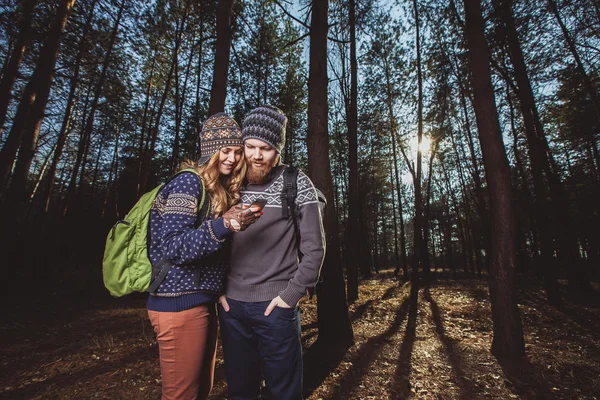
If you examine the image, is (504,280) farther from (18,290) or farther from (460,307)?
(18,290)

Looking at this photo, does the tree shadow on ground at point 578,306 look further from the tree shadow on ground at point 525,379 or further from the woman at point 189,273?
the woman at point 189,273

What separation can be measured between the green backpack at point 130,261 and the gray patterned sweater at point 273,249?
43cm

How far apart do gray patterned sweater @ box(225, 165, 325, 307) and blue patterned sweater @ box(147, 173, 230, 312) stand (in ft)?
0.46

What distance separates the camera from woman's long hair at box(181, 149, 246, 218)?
1.78m

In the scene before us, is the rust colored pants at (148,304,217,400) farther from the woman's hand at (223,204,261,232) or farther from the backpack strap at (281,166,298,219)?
the backpack strap at (281,166,298,219)

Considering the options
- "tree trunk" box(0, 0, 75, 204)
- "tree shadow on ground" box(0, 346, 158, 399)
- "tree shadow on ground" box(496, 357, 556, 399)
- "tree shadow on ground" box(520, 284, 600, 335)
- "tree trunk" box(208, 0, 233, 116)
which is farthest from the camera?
"tree trunk" box(0, 0, 75, 204)

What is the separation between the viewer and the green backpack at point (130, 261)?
1670 millimetres

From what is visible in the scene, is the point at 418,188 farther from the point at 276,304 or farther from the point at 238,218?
the point at 238,218

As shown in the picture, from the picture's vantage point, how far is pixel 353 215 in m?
10.2

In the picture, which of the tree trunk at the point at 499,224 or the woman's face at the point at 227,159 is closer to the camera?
the woman's face at the point at 227,159

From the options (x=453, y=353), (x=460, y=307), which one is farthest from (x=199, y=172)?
(x=460, y=307)

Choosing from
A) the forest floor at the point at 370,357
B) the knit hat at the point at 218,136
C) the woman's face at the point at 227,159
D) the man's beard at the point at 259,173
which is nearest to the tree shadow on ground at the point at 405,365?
the forest floor at the point at 370,357

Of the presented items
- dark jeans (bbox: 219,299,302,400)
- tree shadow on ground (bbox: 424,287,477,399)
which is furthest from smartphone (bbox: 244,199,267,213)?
tree shadow on ground (bbox: 424,287,477,399)

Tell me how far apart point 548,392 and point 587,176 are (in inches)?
1050
